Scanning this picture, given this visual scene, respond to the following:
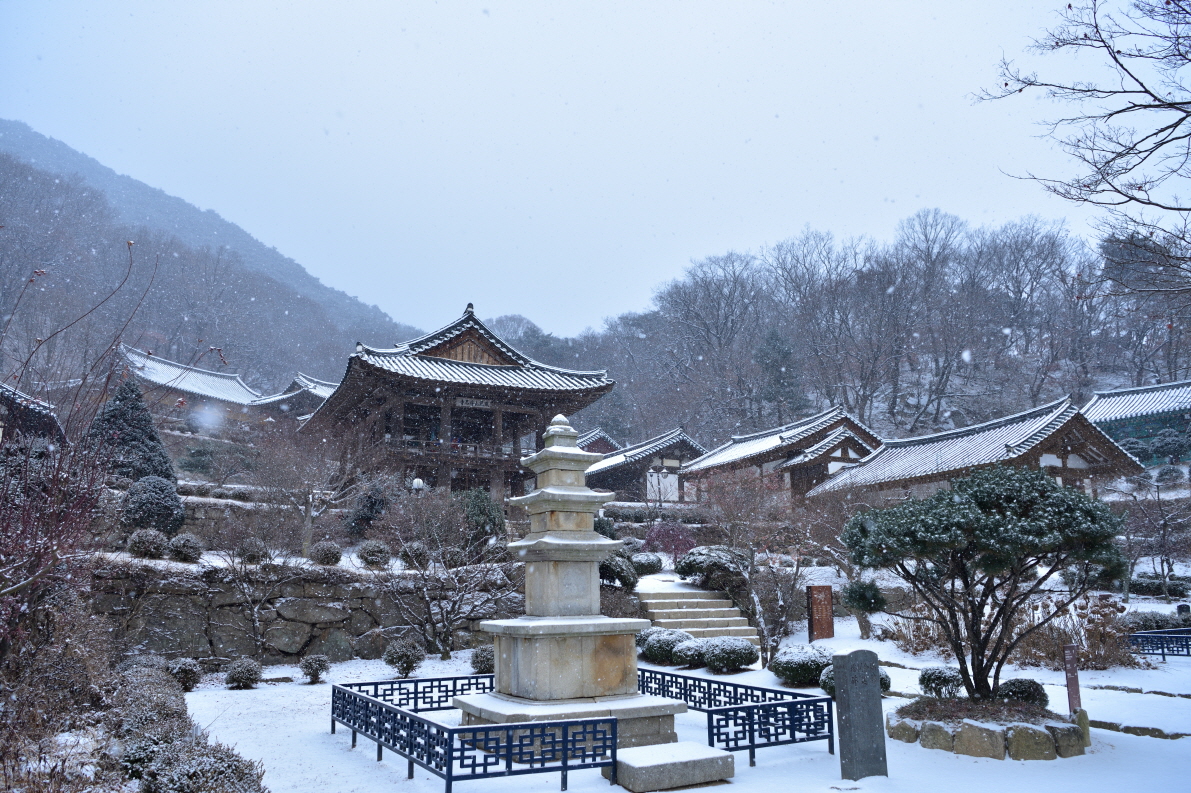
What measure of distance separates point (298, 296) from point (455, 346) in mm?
55589

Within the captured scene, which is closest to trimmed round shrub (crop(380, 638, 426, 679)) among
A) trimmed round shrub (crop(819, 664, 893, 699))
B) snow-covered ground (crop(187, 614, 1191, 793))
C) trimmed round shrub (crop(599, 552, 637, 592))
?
snow-covered ground (crop(187, 614, 1191, 793))

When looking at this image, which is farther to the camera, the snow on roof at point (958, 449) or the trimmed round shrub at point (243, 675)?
the snow on roof at point (958, 449)

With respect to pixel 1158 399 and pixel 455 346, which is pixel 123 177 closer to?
pixel 455 346

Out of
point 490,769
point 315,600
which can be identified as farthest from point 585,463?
point 315,600

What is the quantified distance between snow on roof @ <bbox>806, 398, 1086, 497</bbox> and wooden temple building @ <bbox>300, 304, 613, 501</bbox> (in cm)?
1044

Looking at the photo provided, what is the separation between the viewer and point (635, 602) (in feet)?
61.5

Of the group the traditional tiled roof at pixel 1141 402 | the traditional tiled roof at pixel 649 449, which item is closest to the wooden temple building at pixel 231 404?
the traditional tiled roof at pixel 649 449

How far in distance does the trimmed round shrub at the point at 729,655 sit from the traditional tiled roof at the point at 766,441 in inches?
660

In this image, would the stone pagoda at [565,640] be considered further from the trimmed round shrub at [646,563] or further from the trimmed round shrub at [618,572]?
the trimmed round shrub at [646,563]

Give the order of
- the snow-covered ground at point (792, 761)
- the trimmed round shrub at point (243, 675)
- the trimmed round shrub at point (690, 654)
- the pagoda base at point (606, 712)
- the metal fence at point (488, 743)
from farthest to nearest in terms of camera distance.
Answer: the trimmed round shrub at point (690, 654) → the trimmed round shrub at point (243, 675) → the pagoda base at point (606, 712) → the snow-covered ground at point (792, 761) → the metal fence at point (488, 743)

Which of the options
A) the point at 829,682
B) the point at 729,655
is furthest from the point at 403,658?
the point at 829,682

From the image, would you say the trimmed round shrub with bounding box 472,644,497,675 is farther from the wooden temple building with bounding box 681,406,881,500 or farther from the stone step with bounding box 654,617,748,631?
the wooden temple building with bounding box 681,406,881,500

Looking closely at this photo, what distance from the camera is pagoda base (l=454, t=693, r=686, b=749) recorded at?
26.5ft

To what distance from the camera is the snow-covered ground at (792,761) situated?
754 cm
